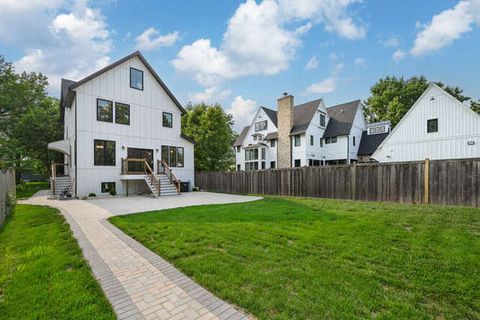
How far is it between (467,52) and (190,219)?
17040mm

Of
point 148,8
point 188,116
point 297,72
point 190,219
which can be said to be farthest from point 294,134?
point 190,219

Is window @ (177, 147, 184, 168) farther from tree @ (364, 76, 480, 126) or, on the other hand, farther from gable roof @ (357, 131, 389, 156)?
tree @ (364, 76, 480, 126)

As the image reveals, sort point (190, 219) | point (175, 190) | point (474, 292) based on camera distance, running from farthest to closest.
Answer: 1. point (175, 190)
2. point (190, 219)
3. point (474, 292)

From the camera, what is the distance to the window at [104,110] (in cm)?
1472

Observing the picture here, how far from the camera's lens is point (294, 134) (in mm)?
24312

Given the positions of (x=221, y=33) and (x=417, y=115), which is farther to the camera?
(x=417, y=115)

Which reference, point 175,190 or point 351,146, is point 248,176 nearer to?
point 175,190

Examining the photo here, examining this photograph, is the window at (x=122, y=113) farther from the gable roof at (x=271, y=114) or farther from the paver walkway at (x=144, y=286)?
the gable roof at (x=271, y=114)

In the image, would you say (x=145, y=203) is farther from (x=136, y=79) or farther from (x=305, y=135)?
(x=305, y=135)

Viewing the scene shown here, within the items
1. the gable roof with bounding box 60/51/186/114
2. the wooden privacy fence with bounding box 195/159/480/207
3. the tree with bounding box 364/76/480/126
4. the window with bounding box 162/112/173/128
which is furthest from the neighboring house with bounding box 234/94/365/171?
the window with bounding box 162/112/173/128

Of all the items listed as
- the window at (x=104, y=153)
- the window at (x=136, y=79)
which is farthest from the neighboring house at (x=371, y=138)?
the window at (x=104, y=153)

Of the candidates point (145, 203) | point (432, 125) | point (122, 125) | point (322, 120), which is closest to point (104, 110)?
point (122, 125)

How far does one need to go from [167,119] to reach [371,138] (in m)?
22.1

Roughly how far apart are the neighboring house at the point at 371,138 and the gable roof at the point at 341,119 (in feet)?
10.6
